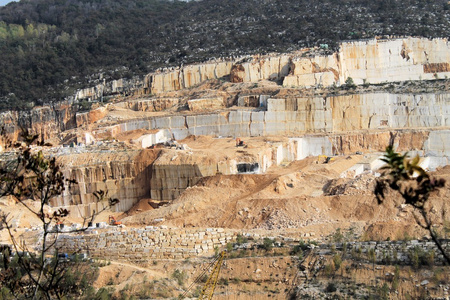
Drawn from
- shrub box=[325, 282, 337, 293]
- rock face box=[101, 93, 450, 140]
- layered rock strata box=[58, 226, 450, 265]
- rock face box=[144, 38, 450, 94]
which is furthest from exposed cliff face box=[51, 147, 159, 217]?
rock face box=[144, 38, 450, 94]

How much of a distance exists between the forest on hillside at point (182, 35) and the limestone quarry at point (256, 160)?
6.30 m

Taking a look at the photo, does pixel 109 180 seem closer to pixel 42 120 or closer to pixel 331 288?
pixel 331 288

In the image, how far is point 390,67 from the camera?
73.4 metres

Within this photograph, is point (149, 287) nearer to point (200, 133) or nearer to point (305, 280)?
point (305, 280)

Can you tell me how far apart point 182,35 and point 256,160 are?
5115cm

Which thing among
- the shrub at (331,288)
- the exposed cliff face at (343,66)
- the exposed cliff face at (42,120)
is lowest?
the shrub at (331,288)

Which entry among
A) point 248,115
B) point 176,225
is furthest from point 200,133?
point 176,225

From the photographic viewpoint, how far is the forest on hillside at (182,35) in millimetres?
83438

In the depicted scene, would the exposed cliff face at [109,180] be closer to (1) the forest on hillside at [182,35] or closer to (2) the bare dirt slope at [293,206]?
(2) the bare dirt slope at [293,206]

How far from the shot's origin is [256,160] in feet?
159

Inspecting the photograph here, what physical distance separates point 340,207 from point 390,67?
120ft

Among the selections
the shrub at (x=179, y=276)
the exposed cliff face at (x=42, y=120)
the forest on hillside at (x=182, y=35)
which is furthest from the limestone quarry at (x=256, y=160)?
the forest on hillside at (x=182, y=35)

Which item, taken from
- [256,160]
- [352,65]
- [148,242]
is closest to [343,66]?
[352,65]

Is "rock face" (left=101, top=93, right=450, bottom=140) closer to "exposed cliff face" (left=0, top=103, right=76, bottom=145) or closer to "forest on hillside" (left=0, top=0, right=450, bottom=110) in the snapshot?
"exposed cliff face" (left=0, top=103, right=76, bottom=145)
